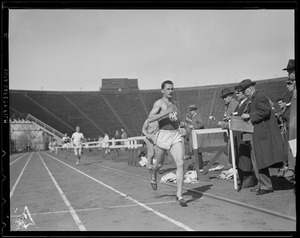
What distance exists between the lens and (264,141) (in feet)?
20.8

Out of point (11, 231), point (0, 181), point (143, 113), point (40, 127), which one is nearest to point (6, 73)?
point (0, 181)

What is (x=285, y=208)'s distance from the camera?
511 cm

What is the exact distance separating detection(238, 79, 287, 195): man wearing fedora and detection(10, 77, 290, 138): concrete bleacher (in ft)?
Answer: 116

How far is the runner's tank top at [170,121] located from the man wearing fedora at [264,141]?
4.45 feet

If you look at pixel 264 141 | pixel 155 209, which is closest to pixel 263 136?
pixel 264 141

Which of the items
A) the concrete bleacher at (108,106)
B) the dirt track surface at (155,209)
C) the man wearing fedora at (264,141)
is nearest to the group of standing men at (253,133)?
the man wearing fedora at (264,141)

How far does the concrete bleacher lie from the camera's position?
148 ft

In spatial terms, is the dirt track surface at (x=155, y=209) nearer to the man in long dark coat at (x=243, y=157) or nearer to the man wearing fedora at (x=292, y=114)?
the man in long dark coat at (x=243, y=157)

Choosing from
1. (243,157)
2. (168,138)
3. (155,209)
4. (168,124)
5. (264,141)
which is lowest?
(155,209)

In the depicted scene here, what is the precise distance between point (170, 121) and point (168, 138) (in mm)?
330

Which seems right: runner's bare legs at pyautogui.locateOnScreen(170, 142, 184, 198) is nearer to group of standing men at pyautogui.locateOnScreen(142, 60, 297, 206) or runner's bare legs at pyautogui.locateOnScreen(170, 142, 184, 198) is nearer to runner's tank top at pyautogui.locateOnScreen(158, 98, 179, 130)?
group of standing men at pyautogui.locateOnScreen(142, 60, 297, 206)

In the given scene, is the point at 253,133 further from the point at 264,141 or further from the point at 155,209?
the point at 155,209

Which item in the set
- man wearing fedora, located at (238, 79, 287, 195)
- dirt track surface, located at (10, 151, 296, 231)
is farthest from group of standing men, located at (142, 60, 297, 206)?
dirt track surface, located at (10, 151, 296, 231)

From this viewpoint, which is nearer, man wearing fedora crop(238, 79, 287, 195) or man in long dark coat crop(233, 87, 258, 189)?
man wearing fedora crop(238, 79, 287, 195)
